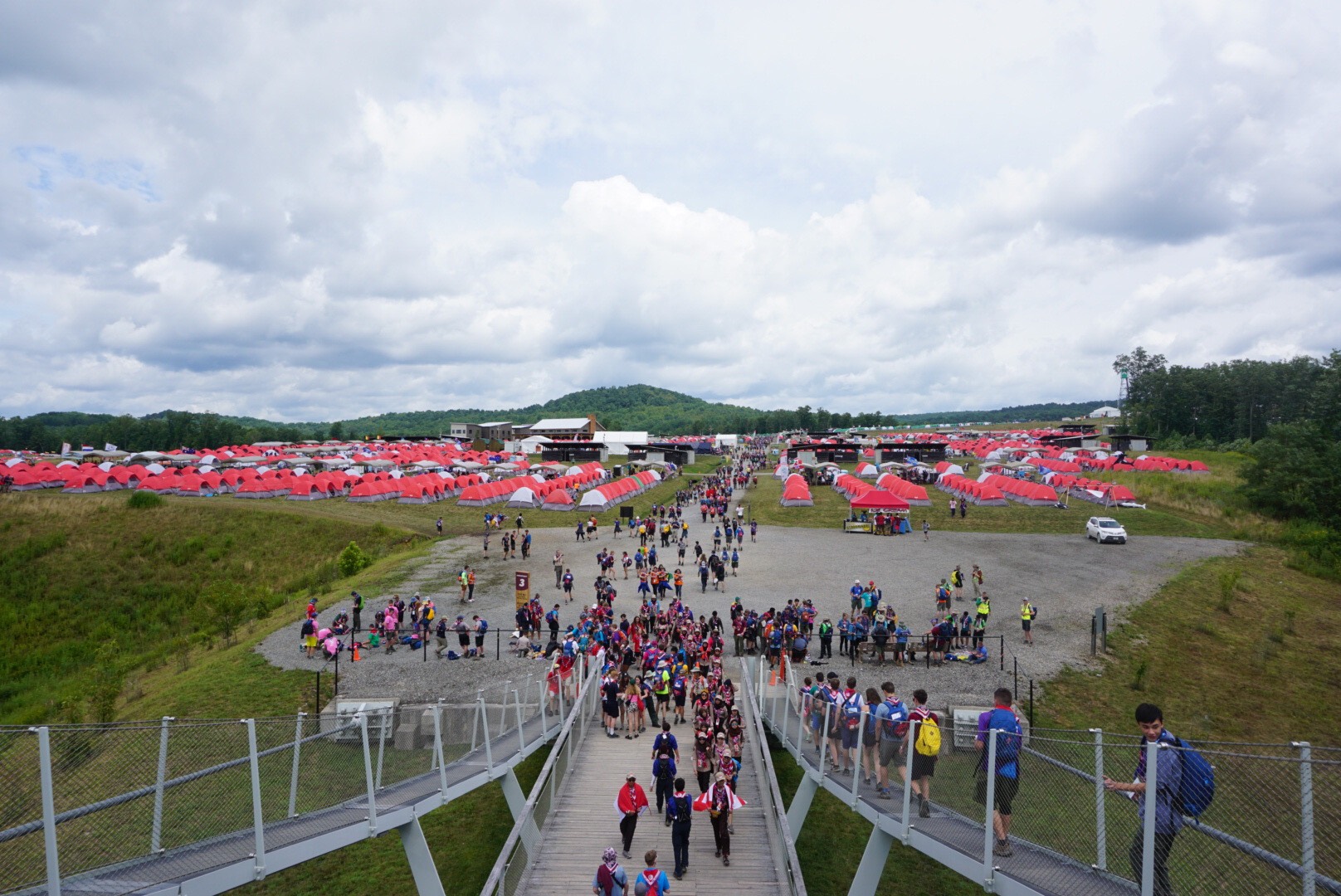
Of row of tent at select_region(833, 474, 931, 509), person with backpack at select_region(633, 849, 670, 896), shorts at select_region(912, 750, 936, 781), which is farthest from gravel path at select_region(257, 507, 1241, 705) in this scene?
shorts at select_region(912, 750, 936, 781)

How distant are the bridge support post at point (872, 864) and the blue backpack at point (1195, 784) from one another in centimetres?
438

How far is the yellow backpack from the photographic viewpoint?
7.91 meters

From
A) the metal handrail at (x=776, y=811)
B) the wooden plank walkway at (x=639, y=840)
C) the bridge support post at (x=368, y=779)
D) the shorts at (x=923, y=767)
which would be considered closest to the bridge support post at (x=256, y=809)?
the bridge support post at (x=368, y=779)

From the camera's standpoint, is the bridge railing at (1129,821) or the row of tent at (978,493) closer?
the bridge railing at (1129,821)

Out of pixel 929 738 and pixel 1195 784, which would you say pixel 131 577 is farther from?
pixel 1195 784

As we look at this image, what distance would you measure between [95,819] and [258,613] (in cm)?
2486

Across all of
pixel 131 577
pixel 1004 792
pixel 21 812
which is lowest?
pixel 131 577

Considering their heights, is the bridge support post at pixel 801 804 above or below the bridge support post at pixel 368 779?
below

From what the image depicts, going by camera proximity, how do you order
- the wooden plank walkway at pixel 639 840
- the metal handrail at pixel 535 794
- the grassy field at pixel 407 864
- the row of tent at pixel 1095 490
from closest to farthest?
1. the metal handrail at pixel 535 794
2. the wooden plank walkway at pixel 639 840
3. the grassy field at pixel 407 864
4. the row of tent at pixel 1095 490

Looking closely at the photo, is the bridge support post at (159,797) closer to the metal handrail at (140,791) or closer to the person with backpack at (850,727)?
the metal handrail at (140,791)

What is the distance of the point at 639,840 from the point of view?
9.84 m

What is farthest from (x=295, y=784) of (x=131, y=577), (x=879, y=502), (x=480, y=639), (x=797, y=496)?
(x=797, y=496)

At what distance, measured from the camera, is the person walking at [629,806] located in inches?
360

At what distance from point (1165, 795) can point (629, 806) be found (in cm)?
607
